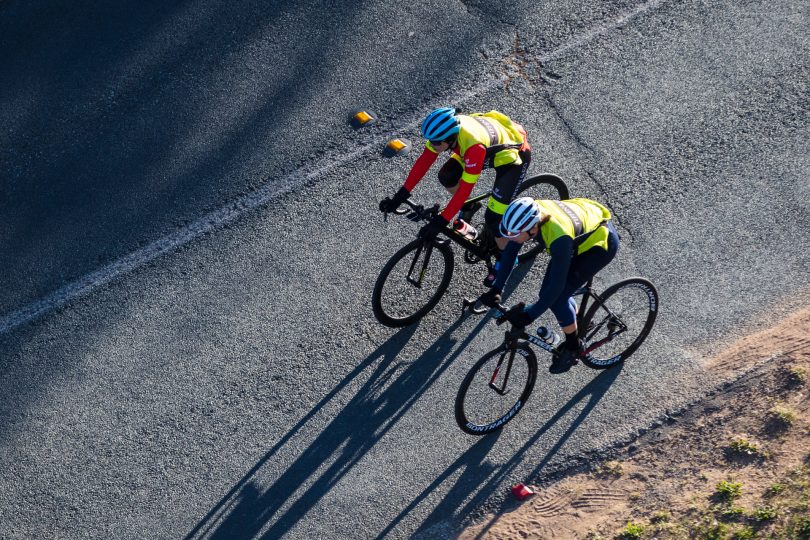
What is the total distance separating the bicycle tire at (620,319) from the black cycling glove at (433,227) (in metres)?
1.55

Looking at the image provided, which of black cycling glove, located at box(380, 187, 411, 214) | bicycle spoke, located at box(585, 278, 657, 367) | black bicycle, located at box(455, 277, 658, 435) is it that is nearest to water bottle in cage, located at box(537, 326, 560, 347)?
black bicycle, located at box(455, 277, 658, 435)

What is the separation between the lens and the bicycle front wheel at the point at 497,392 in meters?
7.27

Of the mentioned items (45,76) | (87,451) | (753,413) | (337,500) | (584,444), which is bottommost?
(87,451)

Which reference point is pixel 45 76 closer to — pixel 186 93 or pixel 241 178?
pixel 186 93

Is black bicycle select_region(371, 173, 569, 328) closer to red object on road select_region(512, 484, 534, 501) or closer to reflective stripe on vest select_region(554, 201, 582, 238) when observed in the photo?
reflective stripe on vest select_region(554, 201, 582, 238)

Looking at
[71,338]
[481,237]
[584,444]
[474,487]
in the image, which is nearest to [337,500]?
[474,487]

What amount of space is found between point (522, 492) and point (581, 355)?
1.32 meters

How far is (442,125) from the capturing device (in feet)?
24.3

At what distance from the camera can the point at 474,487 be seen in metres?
7.20

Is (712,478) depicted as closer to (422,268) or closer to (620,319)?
(620,319)

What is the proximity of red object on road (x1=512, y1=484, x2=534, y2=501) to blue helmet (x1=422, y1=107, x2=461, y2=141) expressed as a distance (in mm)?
3153

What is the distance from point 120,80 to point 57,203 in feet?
6.02

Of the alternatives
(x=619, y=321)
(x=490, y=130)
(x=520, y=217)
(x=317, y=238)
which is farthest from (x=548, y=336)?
(x=317, y=238)

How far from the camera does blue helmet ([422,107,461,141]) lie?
7414mm
